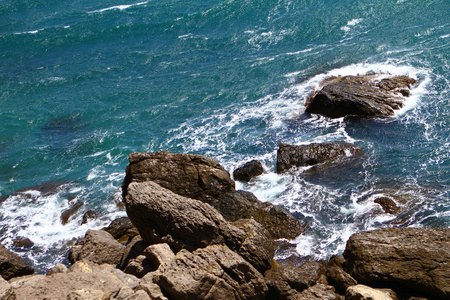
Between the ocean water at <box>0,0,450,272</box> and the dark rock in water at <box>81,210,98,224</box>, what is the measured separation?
27 cm

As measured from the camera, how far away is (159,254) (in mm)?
15266

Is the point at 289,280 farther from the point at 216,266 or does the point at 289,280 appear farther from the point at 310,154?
the point at 310,154

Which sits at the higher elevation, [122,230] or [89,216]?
[122,230]

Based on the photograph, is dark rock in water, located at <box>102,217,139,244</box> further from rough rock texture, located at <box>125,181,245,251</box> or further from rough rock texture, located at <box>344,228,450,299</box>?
rough rock texture, located at <box>344,228,450,299</box>

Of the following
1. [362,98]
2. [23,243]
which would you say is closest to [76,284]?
[23,243]

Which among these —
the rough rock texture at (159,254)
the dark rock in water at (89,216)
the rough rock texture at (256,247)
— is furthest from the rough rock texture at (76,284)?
the dark rock in water at (89,216)

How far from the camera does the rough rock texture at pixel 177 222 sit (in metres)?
16.1

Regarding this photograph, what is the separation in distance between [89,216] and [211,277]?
12.1m

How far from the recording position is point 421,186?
21078 millimetres

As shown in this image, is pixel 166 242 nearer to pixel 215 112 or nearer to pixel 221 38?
pixel 215 112

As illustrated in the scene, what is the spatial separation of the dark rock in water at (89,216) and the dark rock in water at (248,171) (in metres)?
7.36

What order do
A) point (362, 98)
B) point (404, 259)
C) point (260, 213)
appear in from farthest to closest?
point (362, 98)
point (260, 213)
point (404, 259)

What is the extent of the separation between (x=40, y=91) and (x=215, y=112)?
52.1 feet

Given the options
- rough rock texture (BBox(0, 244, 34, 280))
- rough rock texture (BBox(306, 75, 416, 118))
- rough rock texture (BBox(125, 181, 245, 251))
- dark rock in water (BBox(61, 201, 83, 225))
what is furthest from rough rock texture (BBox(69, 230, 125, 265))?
rough rock texture (BBox(306, 75, 416, 118))
